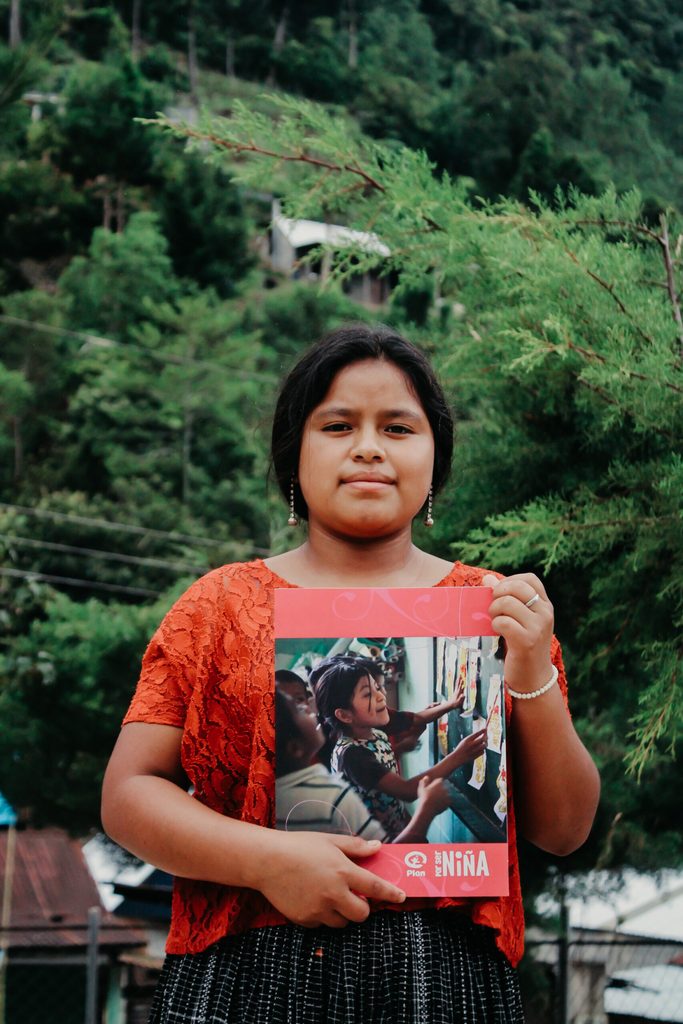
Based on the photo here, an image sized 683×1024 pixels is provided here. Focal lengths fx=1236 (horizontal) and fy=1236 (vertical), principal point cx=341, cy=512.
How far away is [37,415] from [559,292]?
1376cm

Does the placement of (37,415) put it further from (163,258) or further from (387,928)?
(387,928)

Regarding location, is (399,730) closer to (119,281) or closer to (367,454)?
(367,454)

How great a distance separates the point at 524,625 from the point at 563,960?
311 centimetres

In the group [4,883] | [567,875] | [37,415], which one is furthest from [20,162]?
[567,875]

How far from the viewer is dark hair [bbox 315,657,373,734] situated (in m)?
1.17

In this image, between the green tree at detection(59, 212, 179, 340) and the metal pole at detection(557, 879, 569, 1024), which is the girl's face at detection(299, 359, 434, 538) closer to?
the metal pole at detection(557, 879, 569, 1024)

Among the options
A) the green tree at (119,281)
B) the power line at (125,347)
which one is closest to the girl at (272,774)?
the power line at (125,347)

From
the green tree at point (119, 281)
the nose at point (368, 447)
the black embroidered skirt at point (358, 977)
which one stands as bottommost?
the black embroidered skirt at point (358, 977)

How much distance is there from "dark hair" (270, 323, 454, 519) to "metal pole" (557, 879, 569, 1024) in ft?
9.10

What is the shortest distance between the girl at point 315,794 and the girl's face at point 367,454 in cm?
23

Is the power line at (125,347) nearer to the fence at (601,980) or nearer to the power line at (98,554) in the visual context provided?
the power line at (98,554)

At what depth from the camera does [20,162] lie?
55.4 ft

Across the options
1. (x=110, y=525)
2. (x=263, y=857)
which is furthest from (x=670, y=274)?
(x=110, y=525)

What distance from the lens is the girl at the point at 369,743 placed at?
1161 millimetres
